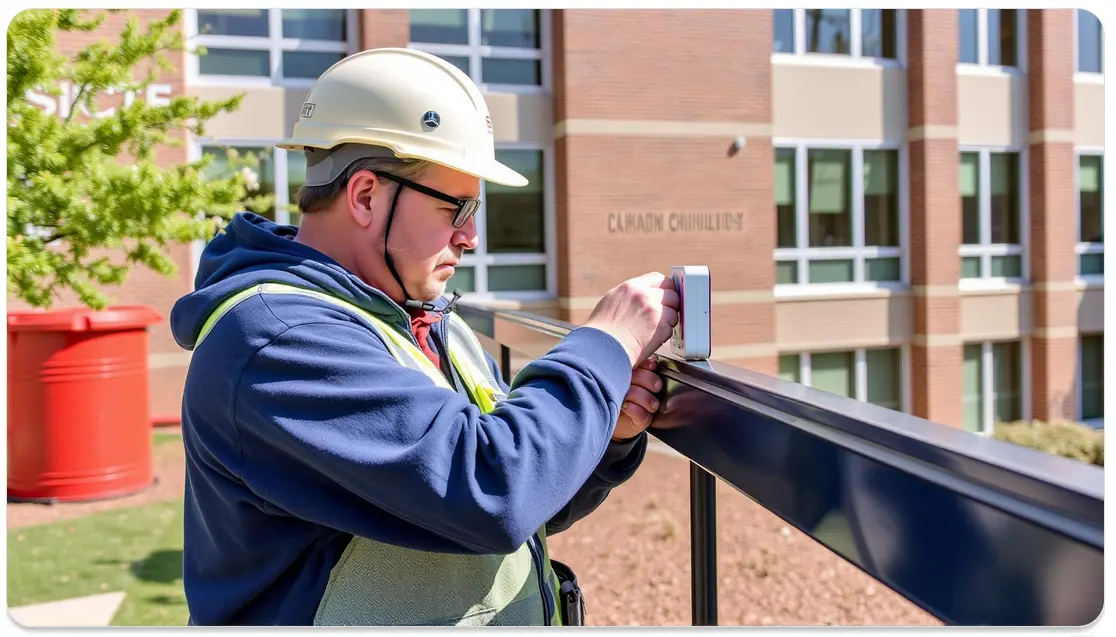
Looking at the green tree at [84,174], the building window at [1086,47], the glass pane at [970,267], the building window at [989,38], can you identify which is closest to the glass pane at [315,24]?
the green tree at [84,174]

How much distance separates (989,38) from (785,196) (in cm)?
414

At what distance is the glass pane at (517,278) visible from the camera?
12.3 meters

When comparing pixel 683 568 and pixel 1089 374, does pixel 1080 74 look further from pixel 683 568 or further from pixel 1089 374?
pixel 683 568

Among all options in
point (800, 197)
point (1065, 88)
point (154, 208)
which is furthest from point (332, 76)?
point (1065, 88)

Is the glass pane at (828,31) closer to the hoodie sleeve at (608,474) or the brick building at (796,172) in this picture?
the brick building at (796,172)

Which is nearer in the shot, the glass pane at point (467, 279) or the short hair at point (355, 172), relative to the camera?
the short hair at point (355, 172)

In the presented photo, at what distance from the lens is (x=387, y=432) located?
1.17 metres

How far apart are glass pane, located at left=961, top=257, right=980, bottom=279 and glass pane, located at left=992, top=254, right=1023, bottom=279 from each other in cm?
31

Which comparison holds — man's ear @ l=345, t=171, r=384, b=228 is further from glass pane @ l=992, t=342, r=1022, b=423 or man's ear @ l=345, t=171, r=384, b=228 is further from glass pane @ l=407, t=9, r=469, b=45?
glass pane @ l=992, t=342, r=1022, b=423

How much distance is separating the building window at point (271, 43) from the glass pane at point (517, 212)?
2.50m

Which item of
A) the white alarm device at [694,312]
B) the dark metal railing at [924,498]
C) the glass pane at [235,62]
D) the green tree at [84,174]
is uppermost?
the glass pane at [235,62]

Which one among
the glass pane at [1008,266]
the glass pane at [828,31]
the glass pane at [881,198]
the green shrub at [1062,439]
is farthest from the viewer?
the glass pane at [1008,266]

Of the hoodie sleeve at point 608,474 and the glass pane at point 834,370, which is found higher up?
the hoodie sleeve at point 608,474

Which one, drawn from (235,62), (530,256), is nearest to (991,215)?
(530,256)
